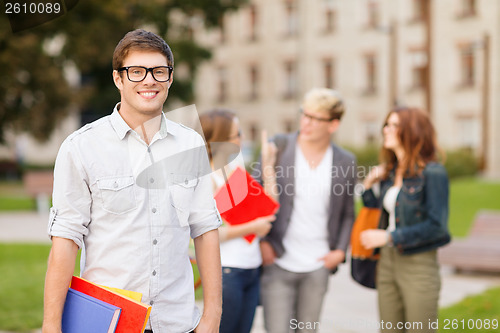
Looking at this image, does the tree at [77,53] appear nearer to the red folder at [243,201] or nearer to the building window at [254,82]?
the building window at [254,82]

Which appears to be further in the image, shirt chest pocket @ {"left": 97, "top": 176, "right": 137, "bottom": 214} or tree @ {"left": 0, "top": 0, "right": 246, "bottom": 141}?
tree @ {"left": 0, "top": 0, "right": 246, "bottom": 141}

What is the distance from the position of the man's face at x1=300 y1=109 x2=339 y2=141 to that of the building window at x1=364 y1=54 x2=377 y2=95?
34608 mm

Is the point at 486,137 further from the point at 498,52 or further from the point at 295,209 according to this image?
the point at 295,209

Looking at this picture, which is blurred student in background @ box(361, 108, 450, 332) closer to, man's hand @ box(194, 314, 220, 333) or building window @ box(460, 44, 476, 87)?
man's hand @ box(194, 314, 220, 333)

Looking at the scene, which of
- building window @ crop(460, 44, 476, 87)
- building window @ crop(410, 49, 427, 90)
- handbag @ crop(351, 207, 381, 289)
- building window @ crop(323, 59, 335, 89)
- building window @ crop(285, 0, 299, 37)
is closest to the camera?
handbag @ crop(351, 207, 381, 289)

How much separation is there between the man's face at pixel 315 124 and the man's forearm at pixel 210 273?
1.74m

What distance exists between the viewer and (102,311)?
7.47 feet

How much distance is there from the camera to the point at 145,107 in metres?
2.43

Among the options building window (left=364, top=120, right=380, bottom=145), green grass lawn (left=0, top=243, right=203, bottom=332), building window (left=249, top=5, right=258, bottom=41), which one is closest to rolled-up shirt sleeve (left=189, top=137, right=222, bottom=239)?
green grass lawn (left=0, top=243, right=203, bottom=332)

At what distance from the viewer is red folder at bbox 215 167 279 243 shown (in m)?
3.74

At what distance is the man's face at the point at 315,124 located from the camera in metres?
4.18

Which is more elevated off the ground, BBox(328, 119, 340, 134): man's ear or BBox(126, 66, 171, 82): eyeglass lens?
BBox(126, 66, 171, 82): eyeglass lens

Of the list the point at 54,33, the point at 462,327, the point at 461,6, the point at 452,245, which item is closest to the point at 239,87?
the point at 461,6

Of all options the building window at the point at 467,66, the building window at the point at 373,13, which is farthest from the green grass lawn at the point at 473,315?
the building window at the point at 373,13
